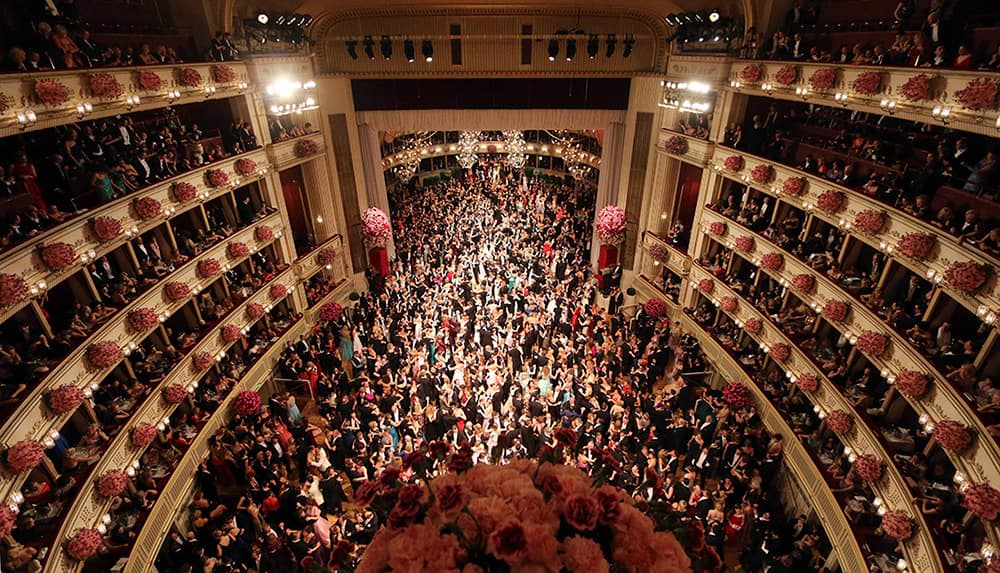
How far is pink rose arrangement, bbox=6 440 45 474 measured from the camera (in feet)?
23.2

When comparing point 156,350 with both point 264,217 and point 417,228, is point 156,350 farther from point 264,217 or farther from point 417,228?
point 417,228

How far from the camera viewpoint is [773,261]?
40.0 ft

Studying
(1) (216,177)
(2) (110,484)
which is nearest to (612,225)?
(1) (216,177)

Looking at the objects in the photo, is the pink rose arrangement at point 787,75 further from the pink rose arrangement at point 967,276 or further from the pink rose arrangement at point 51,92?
the pink rose arrangement at point 51,92

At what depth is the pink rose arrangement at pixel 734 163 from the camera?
13405 mm

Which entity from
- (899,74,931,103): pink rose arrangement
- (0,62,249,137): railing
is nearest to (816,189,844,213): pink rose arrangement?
(899,74,931,103): pink rose arrangement

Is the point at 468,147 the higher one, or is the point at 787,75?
the point at 787,75

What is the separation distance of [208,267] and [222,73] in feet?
14.9

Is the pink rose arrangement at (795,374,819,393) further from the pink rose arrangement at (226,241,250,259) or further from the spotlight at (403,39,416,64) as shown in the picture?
the spotlight at (403,39,416,64)

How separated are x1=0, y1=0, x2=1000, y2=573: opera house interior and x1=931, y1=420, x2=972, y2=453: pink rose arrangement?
36 millimetres

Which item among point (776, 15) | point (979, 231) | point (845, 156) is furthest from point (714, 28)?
point (979, 231)

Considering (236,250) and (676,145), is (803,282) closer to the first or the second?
(676,145)

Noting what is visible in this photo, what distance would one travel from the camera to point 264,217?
14305mm

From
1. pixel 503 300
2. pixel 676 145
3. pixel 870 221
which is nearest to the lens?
pixel 870 221
